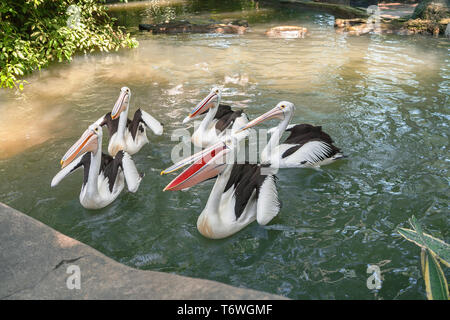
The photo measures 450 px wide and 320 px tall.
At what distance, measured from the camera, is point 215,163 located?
2842 mm

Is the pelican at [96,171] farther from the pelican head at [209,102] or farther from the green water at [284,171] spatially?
the pelican head at [209,102]

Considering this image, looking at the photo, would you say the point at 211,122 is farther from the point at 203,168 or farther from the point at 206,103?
the point at 203,168

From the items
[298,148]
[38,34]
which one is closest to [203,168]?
[298,148]

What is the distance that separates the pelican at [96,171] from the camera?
3.38 metres

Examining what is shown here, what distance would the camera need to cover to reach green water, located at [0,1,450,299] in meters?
2.86

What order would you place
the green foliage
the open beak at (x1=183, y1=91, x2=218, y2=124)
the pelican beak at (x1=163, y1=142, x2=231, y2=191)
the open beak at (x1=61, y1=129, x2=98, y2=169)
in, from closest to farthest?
1. the pelican beak at (x1=163, y1=142, x2=231, y2=191)
2. the open beak at (x1=61, y1=129, x2=98, y2=169)
3. the open beak at (x1=183, y1=91, x2=218, y2=124)
4. the green foliage

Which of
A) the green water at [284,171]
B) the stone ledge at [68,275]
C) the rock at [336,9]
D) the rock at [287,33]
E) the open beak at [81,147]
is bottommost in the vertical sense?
the green water at [284,171]

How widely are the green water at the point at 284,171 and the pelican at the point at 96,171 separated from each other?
0.14m

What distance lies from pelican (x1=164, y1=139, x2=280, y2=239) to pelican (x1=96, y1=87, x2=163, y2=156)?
161 cm

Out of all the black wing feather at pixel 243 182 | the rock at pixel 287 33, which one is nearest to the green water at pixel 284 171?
the black wing feather at pixel 243 182

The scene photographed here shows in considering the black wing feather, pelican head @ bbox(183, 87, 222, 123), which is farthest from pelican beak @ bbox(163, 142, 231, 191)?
pelican head @ bbox(183, 87, 222, 123)

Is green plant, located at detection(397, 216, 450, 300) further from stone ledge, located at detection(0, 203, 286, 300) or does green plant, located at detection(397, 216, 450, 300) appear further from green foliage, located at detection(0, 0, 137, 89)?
green foliage, located at detection(0, 0, 137, 89)

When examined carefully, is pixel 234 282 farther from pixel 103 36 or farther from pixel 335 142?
pixel 103 36
